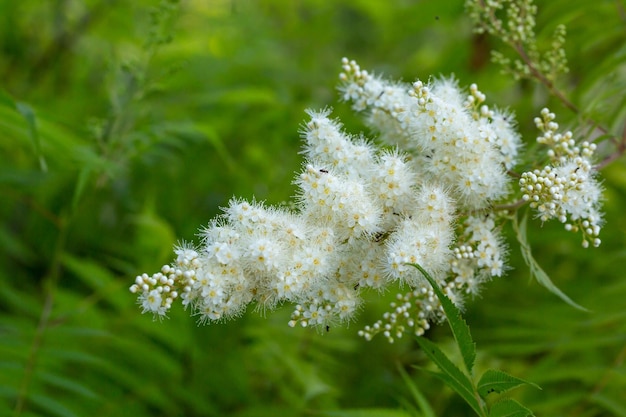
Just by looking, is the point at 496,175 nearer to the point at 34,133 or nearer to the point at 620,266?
the point at 34,133

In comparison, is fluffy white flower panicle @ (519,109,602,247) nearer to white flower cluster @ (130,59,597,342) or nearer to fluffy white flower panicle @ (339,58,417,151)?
white flower cluster @ (130,59,597,342)

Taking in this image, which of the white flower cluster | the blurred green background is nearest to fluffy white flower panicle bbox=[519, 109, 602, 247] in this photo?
the white flower cluster

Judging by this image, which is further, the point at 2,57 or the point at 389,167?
the point at 2,57

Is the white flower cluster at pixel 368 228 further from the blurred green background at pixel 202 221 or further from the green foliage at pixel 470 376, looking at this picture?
the blurred green background at pixel 202 221

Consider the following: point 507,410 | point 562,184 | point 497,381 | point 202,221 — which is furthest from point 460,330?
point 202,221

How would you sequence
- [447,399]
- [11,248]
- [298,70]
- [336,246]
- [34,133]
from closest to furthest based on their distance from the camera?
[336,246] < [34,133] < [447,399] < [11,248] < [298,70]

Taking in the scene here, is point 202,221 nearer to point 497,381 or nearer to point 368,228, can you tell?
point 368,228

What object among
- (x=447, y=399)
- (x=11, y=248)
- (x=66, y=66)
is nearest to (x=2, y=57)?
(x=66, y=66)
